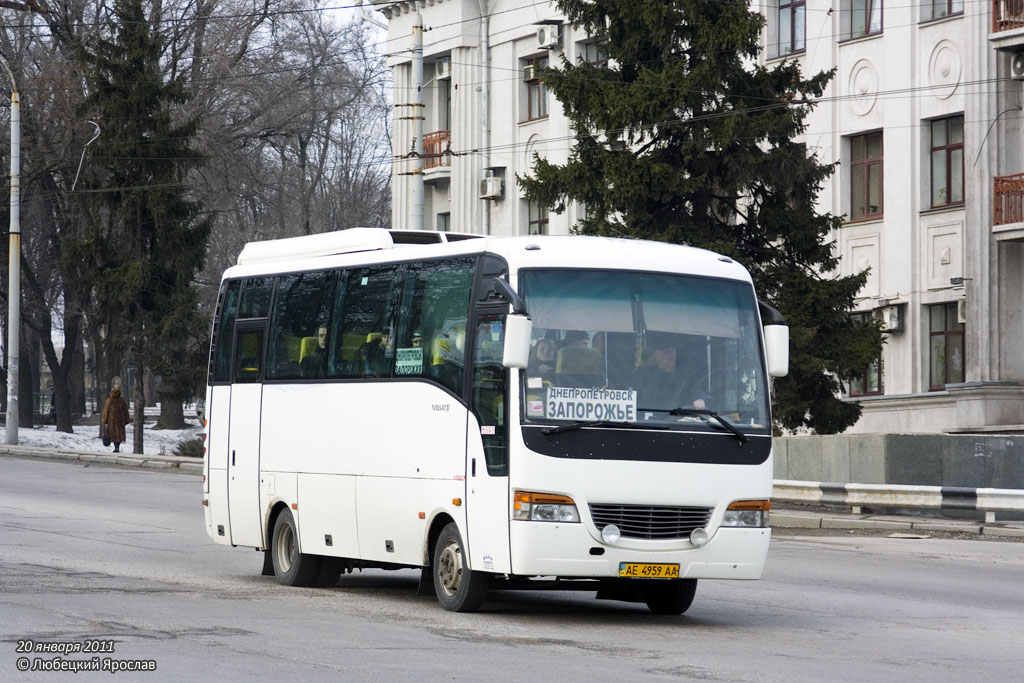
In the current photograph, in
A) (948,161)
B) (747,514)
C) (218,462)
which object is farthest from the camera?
(948,161)

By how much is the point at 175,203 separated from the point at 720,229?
1906 centimetres

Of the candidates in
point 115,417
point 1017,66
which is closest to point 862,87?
point 1017,66

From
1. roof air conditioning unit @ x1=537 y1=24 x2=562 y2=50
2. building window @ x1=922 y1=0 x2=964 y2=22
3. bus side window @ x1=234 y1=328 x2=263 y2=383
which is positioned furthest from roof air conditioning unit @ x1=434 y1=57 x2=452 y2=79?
bus side window @ x1=234 y1=328 x2=263 y2=383

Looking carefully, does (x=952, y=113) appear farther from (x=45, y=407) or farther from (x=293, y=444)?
Result: (x=45, y=407)

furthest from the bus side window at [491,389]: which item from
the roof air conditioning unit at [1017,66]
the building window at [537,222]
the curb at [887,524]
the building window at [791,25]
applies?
the building window at [537,222]

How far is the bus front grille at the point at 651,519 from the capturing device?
12336mm

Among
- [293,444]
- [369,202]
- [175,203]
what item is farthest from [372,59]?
[293,444]

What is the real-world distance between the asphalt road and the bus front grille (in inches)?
27.6

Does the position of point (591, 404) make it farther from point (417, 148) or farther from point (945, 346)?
point (945, 346)

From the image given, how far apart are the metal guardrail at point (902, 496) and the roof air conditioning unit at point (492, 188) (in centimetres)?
2176

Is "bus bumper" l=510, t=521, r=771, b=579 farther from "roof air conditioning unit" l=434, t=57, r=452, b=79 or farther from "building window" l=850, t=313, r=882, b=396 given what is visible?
"roof air conditioning unit" l=434, t=57, r=452, b=79

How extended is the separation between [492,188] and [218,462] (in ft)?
104

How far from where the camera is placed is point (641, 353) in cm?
1270

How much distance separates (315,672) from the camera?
9.35 meters
